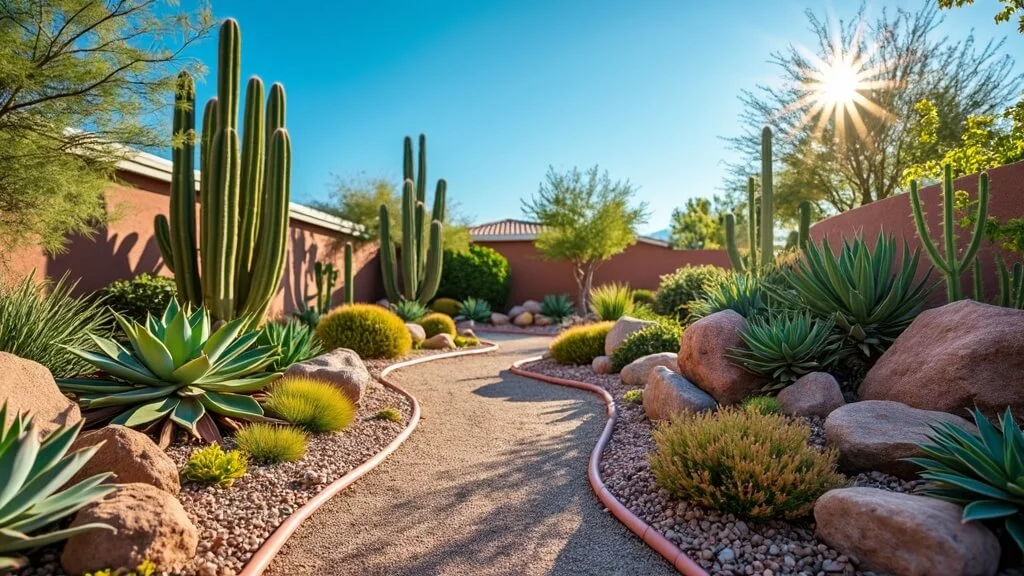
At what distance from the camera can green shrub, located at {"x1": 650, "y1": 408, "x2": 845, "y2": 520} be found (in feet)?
11.9

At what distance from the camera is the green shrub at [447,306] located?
19830 millimetres

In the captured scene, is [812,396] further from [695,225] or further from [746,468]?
[695,225]

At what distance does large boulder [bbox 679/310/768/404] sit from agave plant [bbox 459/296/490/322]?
1317cm

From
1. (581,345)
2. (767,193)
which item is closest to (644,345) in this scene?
(581,345)

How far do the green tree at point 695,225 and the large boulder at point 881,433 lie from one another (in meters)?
42.2

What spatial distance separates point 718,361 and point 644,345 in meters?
3.02

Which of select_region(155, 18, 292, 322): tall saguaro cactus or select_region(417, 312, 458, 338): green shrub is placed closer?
select_region(155, 18, 292, 322): tall saguaro cactus

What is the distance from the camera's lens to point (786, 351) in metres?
5.76

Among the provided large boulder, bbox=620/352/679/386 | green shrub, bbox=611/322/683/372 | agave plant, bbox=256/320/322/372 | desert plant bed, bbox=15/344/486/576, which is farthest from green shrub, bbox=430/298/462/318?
desert plant bed, bbox=15/344/486/576

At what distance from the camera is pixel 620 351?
927cm

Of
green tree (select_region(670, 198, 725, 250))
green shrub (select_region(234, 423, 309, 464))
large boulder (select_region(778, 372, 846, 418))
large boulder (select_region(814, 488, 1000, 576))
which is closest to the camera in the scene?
large boulder (select_region(814, 488, 1000, 576))

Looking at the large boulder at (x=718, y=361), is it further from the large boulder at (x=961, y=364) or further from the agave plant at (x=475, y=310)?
the agave plant at (x=475, y=310)

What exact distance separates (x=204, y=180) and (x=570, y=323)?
12.4 meters

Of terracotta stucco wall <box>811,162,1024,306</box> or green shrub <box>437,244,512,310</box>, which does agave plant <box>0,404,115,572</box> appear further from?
green shrub <box>437,244,512,310</box>
